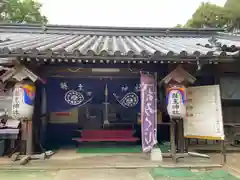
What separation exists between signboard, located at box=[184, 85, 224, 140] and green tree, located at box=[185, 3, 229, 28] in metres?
17.1

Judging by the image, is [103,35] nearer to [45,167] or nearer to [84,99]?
[84,99]

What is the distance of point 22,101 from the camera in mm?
6266

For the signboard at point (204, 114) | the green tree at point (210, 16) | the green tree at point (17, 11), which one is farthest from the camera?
the green tree at point (210, 16)

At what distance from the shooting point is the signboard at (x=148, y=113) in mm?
6613

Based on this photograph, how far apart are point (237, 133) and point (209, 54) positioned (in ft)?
12.0

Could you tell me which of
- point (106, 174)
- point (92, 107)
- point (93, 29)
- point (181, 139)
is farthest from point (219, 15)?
point (106, 174)

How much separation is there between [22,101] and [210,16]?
22.0 meters

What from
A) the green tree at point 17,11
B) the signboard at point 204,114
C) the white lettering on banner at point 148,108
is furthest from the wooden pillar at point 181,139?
the green tree at point 17,11

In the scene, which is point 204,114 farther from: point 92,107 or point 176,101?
point 92,107

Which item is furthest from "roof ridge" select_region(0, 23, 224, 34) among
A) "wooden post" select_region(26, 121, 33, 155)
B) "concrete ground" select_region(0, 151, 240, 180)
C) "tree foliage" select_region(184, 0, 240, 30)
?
"tree foliage" select_region(184, 0, 240, 30)

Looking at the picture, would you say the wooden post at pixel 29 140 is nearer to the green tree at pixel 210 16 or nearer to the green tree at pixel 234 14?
the green tree at pixel 210 16

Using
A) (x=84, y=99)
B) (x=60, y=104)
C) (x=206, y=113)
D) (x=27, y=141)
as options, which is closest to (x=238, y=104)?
(x=206, y=113)

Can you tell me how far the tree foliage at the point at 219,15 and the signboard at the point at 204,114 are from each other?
16.4 m

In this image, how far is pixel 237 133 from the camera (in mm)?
8086
